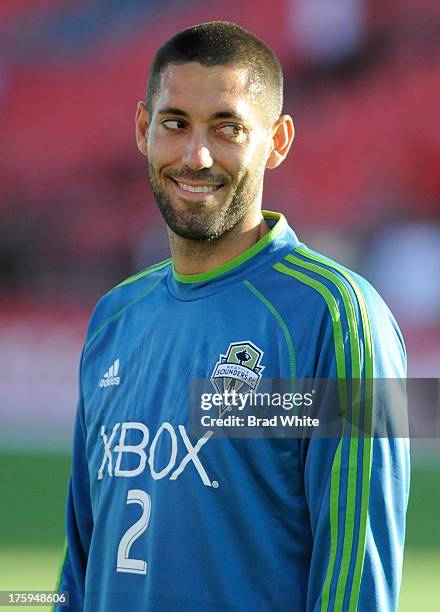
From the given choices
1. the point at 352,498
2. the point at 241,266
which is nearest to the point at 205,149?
the point at 241,266

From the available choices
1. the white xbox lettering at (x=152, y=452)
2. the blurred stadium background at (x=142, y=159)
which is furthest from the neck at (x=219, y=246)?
the blurred stadium background at (x=142, y=159)

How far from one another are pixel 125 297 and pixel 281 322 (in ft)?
1.73

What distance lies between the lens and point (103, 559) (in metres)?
2.21

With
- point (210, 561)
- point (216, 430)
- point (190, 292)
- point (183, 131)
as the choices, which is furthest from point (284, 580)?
point (183, 131)

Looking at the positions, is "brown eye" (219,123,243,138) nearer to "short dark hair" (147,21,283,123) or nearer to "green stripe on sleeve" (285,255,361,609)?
"short dark hair" (147,21,283,123)

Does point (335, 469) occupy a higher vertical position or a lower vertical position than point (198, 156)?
lower

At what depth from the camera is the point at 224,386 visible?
2090 mm

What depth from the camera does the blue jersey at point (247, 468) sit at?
74.9 inches

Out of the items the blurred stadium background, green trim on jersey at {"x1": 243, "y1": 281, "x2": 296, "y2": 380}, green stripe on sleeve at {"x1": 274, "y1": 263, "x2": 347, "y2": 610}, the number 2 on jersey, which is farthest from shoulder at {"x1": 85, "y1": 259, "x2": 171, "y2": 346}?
the blurred stadium background

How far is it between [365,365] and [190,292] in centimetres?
47

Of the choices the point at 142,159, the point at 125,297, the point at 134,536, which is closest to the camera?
the point at 134,536

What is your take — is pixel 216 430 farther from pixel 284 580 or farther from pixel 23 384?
pixel 23 384

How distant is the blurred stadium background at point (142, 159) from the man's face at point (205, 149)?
21.6 ft

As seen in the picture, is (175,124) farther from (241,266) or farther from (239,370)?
(239,370)
